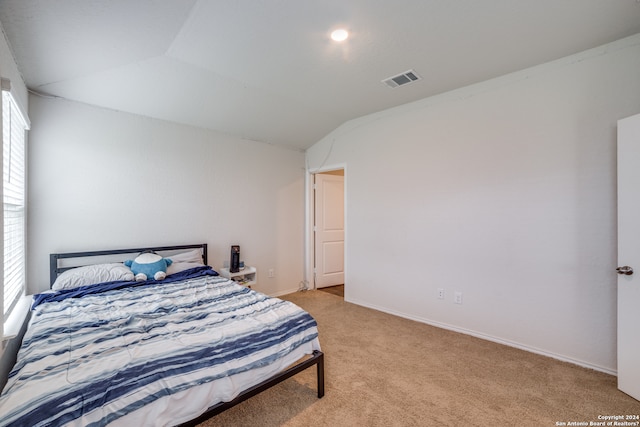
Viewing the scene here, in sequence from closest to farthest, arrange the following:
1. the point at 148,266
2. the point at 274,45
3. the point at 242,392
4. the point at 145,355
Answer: the point at 145,355, the point at 242,392, the point at 274,45, the point at 148,266

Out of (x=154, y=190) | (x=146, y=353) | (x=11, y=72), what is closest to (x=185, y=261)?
(x=154, y=190)

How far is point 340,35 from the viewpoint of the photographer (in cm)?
221

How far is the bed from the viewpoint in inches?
46.1

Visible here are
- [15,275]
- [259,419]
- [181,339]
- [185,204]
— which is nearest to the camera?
[181,339]

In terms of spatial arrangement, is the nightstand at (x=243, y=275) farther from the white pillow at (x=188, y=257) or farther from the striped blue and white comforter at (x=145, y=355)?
the striped blue and white comforter at (x=145, y=355)

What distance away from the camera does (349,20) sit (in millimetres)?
2051

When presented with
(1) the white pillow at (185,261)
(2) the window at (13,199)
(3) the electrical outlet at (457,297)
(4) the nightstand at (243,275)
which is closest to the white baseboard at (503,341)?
(3) the electrical outlet at (457,297)

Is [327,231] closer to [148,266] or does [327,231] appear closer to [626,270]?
[148,266]

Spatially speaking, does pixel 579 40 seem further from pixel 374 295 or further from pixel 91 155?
pixel 91 155

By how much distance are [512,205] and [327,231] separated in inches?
115

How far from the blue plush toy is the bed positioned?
242mm

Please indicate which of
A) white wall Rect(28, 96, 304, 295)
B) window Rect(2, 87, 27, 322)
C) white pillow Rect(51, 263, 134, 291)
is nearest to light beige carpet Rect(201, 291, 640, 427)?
white pillow Rect(51, 263, 134, 291)

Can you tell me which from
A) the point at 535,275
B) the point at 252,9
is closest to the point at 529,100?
the point at 535,275

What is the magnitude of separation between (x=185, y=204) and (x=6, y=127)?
1738mm
